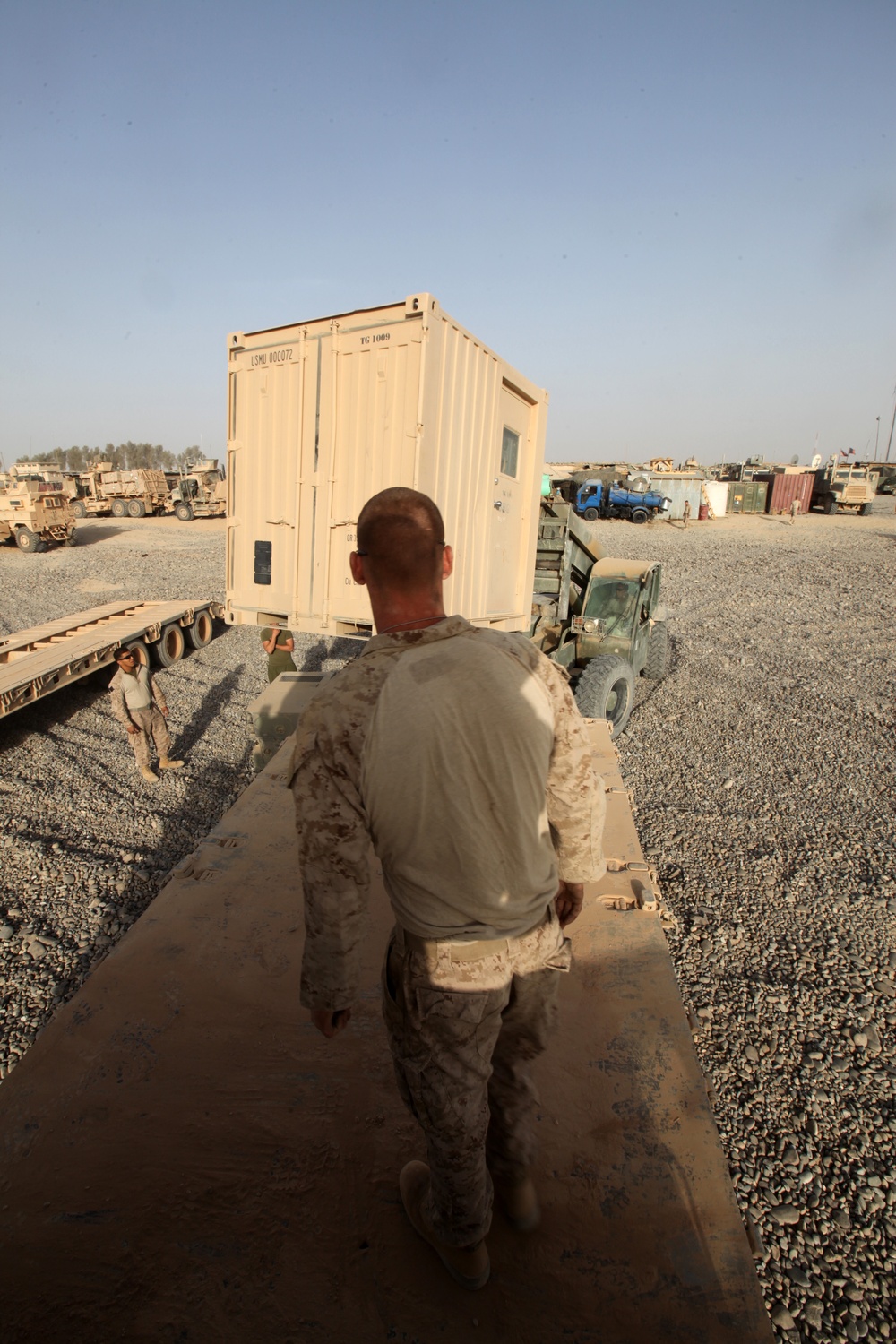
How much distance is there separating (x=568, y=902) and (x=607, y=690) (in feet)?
15.4

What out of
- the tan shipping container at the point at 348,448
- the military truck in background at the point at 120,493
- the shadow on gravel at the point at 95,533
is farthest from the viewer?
the military truck in background at the point at 120,493

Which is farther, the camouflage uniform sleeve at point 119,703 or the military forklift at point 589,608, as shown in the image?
the military forklift at point 589,608

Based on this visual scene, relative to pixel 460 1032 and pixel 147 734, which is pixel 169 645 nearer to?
pixel 147 734

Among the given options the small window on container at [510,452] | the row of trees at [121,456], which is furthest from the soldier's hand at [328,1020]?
the row of trees at [121,456]

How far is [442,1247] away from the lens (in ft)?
5.14

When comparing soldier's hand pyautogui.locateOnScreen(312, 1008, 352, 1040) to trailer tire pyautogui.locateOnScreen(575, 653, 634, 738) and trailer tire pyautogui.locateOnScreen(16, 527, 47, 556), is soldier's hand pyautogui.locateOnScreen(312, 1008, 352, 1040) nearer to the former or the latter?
trailer tire pyautogui.locateOnScreen(575, 653, 634, 738)

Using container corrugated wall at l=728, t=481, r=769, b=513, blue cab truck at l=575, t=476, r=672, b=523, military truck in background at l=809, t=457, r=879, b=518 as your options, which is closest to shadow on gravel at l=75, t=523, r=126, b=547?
blue cab truck at l=575, t=476, r=672, b=523

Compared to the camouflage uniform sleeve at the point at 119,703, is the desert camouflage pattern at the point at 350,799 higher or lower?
higher

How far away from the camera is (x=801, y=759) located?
6.36 m

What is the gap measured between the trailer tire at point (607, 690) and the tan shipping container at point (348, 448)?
1435 millimetres

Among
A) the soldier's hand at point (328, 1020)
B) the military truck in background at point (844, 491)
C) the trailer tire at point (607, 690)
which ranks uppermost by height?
the military truck in background at point (844, 491)

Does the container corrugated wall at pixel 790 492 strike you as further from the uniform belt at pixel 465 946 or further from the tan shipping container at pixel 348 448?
the uniform belt at pixel 465 946

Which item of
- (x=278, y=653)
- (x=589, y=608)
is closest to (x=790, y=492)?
(x=589, y=608)

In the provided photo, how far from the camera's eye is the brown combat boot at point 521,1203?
5.51ft
